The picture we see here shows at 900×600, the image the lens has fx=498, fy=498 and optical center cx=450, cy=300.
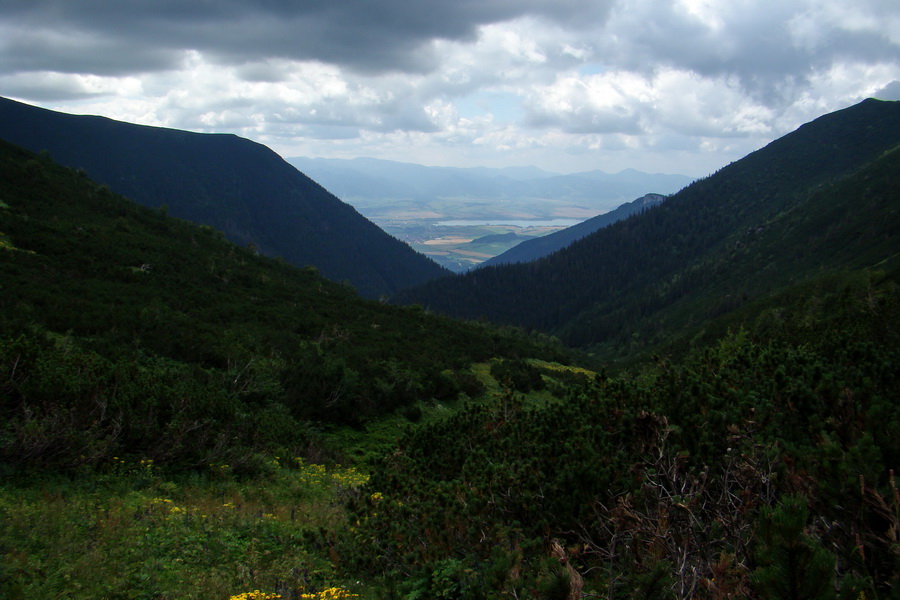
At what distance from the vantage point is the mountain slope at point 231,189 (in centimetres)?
13175

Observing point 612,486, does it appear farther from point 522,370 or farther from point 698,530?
point 522,370

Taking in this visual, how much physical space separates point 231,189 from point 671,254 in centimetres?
12907

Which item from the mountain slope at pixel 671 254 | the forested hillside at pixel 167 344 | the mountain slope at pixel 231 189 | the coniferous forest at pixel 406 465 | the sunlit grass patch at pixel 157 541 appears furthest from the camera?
the mountain slope at pixel 231 189

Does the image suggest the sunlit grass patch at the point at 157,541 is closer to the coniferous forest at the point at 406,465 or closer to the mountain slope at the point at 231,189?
the coniferous forest at the point at 406,465

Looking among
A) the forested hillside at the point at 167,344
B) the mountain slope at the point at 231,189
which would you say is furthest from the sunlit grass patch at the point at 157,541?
the mountain slope at the point at 231,189

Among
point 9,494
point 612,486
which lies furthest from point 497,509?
point 9,494

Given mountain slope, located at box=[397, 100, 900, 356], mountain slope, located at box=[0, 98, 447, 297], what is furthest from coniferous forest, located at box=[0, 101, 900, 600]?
mountain slope, located at box=[0, 98, 447, 297]

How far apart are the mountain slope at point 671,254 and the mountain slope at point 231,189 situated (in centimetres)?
3261

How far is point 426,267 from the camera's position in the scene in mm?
167250

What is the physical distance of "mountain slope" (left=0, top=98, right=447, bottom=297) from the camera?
13175 centimetres

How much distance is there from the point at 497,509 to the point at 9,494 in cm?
494

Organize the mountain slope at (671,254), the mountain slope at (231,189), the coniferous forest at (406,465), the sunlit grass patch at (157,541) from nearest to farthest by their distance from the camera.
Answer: the coniferous forest at (406,465)
the sunlit grass patch at (157,541)
the mountain slope at (671,254)
the mountain slope at (231,189)

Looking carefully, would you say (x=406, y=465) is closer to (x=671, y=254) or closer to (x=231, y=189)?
(x=671, y=254)

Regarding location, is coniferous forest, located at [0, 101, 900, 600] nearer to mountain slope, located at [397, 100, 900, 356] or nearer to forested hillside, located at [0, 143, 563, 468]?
forested hillside, located at [0, 143, 563, 468]
